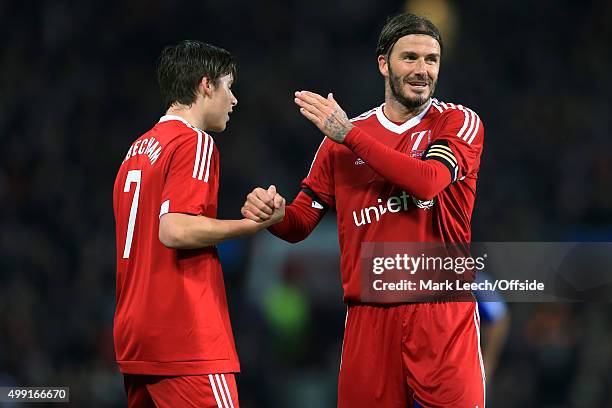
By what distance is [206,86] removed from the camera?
13.3 ft

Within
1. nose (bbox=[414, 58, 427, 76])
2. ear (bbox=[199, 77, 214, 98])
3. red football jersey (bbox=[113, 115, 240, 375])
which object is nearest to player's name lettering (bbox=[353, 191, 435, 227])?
nose (bbox=[414, 58, 427, 76])

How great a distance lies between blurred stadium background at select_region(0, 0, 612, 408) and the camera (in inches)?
341

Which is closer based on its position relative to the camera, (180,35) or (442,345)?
(442,345)

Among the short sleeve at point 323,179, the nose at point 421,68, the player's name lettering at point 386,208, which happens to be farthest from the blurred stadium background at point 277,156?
the nose at point 421,68

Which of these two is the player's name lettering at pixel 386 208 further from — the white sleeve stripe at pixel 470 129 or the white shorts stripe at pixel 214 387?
the white shorts stripe at pixel 214 387

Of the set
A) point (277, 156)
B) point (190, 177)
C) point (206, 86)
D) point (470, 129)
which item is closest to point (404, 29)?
point (470, 129)

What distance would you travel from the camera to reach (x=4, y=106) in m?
10.9

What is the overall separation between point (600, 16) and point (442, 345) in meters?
9.69

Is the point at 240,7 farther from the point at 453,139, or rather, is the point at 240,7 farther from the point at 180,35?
the point at 453,139

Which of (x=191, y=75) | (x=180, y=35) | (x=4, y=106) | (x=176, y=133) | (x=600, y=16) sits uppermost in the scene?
(x=600, y=16)

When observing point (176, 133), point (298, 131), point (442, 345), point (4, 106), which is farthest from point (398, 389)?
point (4, 106)

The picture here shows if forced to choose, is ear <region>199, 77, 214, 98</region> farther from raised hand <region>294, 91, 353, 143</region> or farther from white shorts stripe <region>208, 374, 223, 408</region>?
white shorts stripe <region>208, 374, 223, 408</region>

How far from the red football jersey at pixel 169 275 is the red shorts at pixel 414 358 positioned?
1.94ft

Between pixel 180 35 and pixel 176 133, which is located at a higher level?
pixel 180 35
